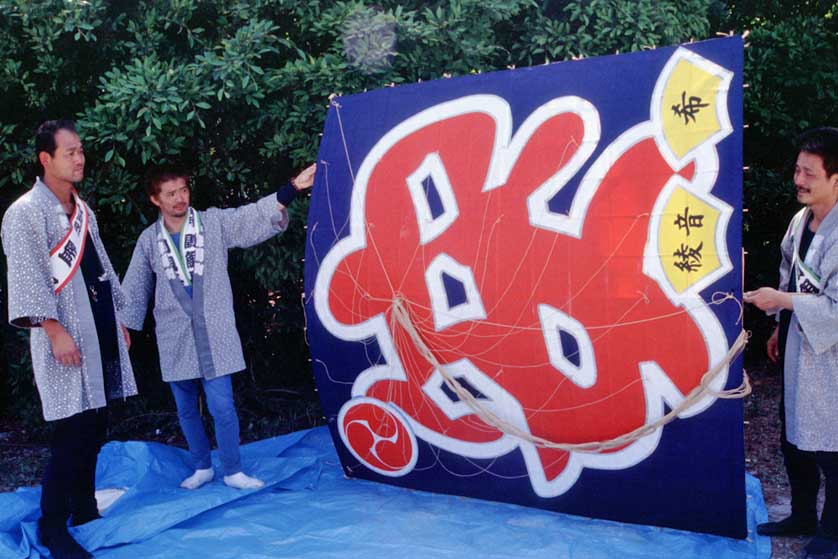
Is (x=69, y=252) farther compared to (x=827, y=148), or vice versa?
(x=69, y=252)

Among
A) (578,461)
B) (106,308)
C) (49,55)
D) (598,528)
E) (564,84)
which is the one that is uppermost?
(49,55)

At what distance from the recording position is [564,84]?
10.1ft

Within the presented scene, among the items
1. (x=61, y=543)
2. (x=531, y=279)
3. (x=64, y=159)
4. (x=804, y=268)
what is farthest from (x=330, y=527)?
(x=804, y=268)

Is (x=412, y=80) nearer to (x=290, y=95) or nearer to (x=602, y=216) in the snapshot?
(x=290, y=95)

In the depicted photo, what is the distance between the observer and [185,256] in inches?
142

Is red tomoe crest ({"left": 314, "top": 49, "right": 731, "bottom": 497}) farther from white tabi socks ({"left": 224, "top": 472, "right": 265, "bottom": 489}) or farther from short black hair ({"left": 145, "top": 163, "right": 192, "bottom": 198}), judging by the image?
short black hair ({"left": 145, "top": 163, "right": 192, "bottom": 198})

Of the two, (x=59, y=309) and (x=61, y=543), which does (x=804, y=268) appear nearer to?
(x=59, y=309)

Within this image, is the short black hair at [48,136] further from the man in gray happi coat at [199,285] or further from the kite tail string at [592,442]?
the kite tail string at [592,442]

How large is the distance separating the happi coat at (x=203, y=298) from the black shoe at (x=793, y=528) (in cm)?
242

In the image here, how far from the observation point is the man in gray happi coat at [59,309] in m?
3.02

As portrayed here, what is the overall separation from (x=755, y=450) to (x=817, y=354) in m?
1.64

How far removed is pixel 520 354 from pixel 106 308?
182cm

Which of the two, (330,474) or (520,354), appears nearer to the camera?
(520,354)

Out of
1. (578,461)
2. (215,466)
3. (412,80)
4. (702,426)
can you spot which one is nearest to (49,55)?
(412,80)
